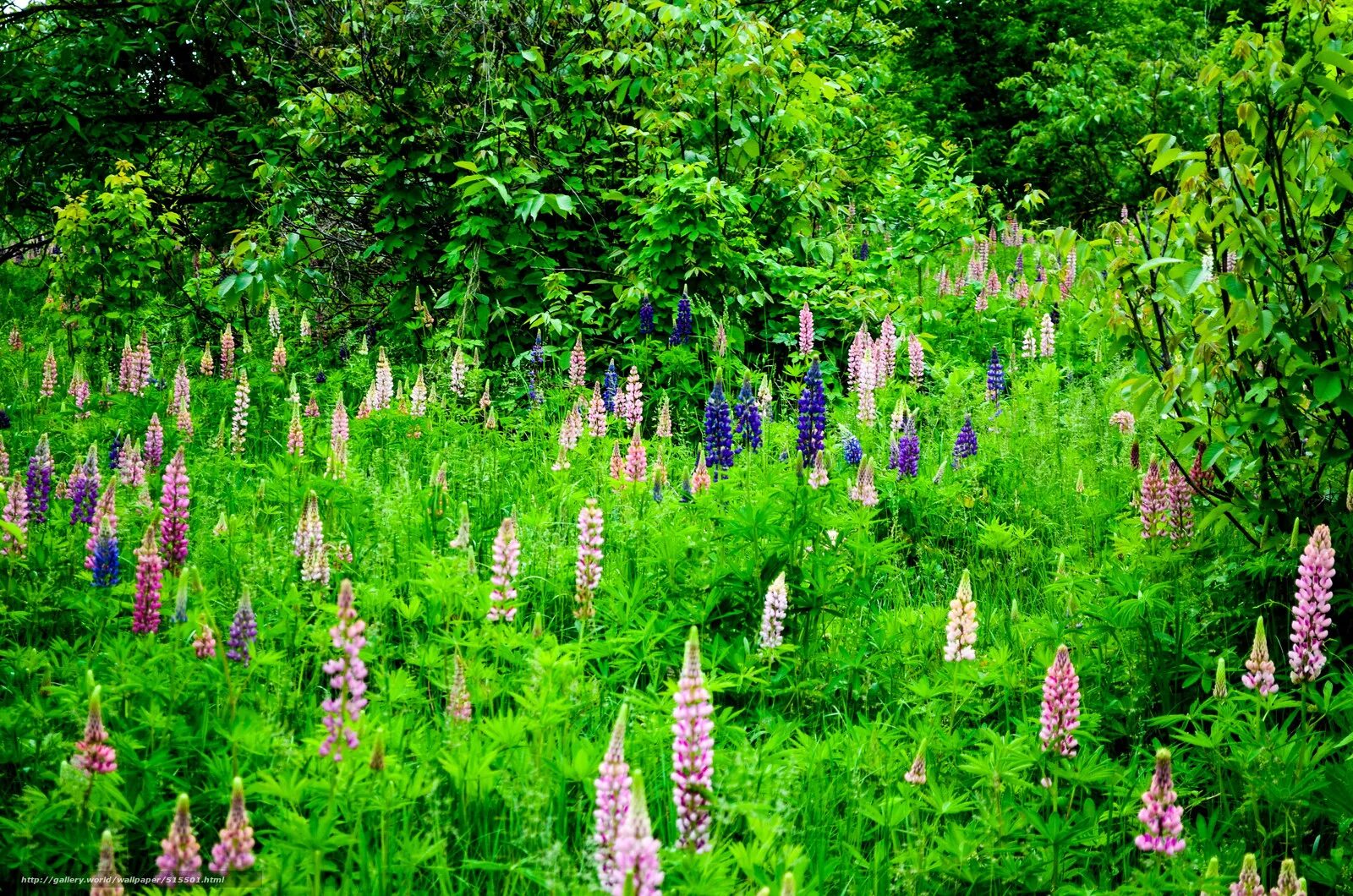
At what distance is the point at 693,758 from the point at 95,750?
130cm

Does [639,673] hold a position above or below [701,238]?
below

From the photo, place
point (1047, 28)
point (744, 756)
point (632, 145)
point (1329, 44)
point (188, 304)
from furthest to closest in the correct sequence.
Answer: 1. point (1047, 28)
2. point (188, 304)
3. point (632, 145)
4. point (1329, 44)
5. point (744, 756)

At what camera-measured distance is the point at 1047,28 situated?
63.4 ft

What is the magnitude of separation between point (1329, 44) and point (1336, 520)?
1.50m

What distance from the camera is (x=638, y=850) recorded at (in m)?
1.75

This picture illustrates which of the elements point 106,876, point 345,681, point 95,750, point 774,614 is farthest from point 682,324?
point 106,876

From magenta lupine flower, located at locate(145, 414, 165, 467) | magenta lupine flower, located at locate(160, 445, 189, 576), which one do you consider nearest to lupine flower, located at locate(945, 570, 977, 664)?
magenta lupine flower, located at locate(160, 445, 189, 576)

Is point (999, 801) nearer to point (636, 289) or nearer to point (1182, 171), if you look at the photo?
point (1182, 171)

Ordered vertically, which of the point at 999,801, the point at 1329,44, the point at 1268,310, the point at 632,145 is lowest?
the point at 999,801

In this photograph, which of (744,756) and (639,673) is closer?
(744,756)

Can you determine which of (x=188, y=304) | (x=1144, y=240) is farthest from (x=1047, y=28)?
(x=1144, y=240)

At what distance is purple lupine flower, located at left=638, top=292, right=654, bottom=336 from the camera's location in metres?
6.61

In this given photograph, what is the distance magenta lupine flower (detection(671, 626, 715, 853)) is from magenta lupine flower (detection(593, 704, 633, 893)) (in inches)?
5.5

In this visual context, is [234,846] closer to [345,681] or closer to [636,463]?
[345,681]
